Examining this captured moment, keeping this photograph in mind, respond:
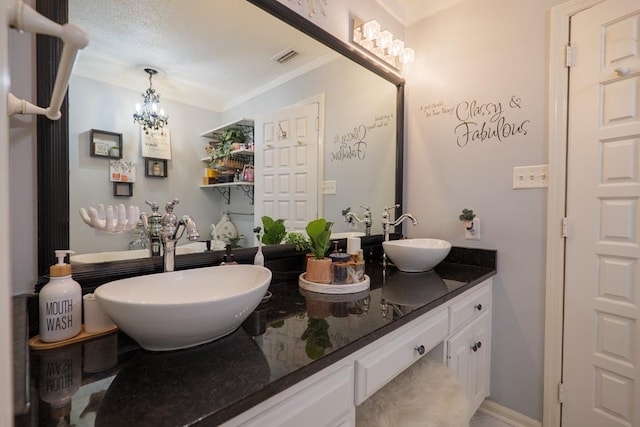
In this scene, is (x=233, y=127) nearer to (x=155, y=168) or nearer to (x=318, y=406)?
(x=155, y=168)

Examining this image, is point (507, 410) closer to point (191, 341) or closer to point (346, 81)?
point (191, 341)

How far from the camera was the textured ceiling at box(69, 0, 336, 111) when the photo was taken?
35.9 inches

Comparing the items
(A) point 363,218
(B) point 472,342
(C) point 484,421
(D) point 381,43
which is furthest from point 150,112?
(C) point 484,421

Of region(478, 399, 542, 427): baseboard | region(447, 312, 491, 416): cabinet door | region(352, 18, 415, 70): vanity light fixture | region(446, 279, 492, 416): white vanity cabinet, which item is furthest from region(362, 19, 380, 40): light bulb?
region(478, 399, 542, 427): baseboard

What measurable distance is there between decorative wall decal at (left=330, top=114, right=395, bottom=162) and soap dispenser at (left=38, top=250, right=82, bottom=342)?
1268mm

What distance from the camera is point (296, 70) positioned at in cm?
146

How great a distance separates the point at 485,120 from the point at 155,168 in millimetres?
1618

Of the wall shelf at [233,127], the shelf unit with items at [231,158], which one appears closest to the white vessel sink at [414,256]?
the shelf unit with items at [231,158]

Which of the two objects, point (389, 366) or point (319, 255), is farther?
point (319, 255)

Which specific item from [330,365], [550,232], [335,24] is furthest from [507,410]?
[335,24]

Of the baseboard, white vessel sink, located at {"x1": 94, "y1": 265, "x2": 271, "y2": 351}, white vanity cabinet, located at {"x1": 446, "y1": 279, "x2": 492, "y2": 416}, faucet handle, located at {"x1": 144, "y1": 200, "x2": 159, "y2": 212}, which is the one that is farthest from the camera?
the baseboard

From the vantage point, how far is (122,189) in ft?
3.15

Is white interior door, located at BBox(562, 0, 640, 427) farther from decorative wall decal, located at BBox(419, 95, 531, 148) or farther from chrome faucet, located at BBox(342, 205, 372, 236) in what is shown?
chrome faucet, located at BBox(342, 205, 372, 236)

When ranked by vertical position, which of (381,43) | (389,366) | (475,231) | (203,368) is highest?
(381,43)
